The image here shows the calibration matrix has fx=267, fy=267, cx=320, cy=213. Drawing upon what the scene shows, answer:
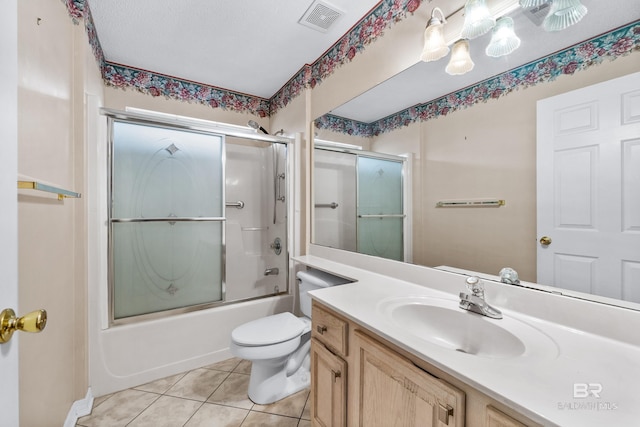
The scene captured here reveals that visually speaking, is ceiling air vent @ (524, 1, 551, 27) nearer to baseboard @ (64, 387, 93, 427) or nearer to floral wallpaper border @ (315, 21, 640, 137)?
floral wallpaper border @ (315, 21, 640, 137)

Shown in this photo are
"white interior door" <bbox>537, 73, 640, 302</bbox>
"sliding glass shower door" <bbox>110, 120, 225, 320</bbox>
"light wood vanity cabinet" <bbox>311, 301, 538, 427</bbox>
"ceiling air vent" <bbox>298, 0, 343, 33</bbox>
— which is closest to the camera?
"light wood vanity cabinet" <bbox>311, 301, 538, 427</bbox>

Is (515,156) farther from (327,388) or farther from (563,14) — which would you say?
(327,388)

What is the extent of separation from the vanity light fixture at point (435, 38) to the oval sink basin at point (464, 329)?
3.69 feet

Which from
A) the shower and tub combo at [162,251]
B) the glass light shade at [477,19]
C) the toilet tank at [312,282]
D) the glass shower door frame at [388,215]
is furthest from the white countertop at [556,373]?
the shower and tub combo at [162,251]

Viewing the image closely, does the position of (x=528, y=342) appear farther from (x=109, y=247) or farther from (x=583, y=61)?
(x=109, y=247)

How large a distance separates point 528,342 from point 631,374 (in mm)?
195

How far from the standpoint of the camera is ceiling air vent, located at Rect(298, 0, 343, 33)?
1603 mm

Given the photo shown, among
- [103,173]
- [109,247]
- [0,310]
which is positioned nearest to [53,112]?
[103,173]

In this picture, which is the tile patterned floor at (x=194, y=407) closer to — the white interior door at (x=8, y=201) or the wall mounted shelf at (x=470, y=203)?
the white interior door at (x=8, y=201)

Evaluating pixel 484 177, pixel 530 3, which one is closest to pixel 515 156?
pixel 484 177

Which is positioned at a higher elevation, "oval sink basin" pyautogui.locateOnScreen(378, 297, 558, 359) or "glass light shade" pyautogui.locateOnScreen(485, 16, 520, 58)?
"glass light shade" pyautogui.locateOnScreen(485, 16, 520, 58)

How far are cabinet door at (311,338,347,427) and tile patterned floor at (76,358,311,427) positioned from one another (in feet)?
1.20

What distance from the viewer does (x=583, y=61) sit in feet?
2.81

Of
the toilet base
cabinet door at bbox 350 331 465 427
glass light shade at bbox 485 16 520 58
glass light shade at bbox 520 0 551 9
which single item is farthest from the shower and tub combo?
glass light shade at bbox 520 0 551 9
